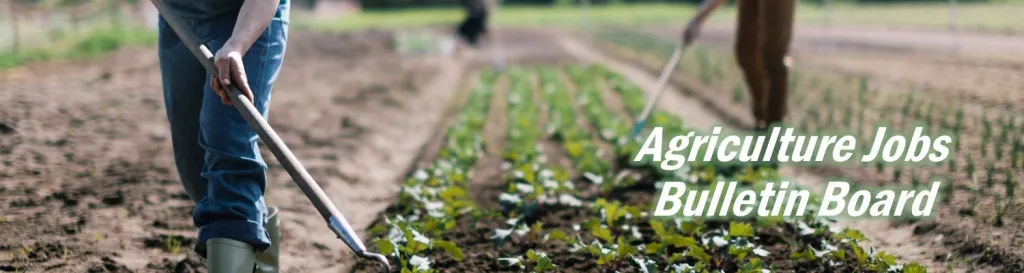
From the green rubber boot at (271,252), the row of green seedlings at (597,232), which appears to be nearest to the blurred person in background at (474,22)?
the row of green seedlings at (597,232)

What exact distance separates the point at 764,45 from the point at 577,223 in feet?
6.56

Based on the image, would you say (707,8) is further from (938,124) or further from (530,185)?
(938,124)

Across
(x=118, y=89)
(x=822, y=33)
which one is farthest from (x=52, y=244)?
(x=822, y=33)

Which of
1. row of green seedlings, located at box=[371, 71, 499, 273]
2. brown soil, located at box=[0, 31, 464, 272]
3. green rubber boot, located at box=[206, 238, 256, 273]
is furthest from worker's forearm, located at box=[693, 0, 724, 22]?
green rubber boot, located at box=[206, 238, 256, 273]

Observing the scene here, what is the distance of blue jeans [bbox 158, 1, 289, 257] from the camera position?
108 inches

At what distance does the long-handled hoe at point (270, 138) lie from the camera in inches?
105

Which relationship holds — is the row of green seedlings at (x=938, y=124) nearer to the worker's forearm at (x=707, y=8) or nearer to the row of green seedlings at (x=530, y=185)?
the worker's forearm at (x=707, y=8)

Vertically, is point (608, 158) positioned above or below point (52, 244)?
above

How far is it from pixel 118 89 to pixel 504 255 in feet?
18.9

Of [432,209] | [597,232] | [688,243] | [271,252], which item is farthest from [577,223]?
[271,252]

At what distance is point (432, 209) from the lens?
14.8ft

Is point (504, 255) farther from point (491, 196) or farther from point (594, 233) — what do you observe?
point (491, 196)

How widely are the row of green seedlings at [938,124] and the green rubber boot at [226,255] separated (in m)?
3.04

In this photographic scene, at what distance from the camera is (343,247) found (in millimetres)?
4234
